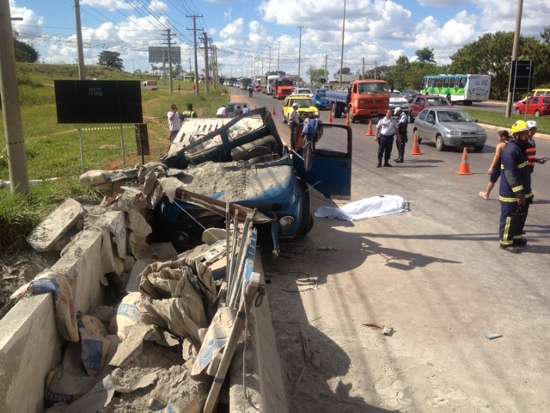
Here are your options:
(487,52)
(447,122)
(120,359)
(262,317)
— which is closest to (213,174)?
(262,317)

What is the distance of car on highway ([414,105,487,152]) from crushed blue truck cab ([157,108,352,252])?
1119cm

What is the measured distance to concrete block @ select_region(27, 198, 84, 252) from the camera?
5.26 metres

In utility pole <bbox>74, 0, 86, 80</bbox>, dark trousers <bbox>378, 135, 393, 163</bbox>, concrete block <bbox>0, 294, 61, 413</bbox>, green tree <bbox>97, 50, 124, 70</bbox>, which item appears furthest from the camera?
green tree <bbox>97, 50, 124, 70</bbox>

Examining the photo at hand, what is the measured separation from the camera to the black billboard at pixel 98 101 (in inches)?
448

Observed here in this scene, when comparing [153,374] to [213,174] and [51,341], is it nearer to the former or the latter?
[51,341]

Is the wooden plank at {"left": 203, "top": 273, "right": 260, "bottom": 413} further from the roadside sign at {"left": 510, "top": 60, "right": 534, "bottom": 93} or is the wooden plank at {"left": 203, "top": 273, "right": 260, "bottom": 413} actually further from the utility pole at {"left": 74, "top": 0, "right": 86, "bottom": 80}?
the roadside sign at {"left": 510, "top": 60, "right": 534, "bottom": 93}

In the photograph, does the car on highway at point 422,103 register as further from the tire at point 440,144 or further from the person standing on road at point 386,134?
the person standing on road at point 386,134

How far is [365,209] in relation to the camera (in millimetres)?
9766

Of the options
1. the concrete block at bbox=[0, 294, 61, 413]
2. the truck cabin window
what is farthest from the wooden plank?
the truck cabin window

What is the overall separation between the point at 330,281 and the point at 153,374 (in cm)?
335

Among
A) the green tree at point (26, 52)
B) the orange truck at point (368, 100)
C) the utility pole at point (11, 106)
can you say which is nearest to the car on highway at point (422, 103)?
the orange truck at point (368, 100)

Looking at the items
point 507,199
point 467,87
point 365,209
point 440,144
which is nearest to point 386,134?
point 440,144

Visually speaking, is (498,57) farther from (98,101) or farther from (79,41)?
(98,101)

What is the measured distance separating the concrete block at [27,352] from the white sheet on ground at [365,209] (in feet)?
20.7
